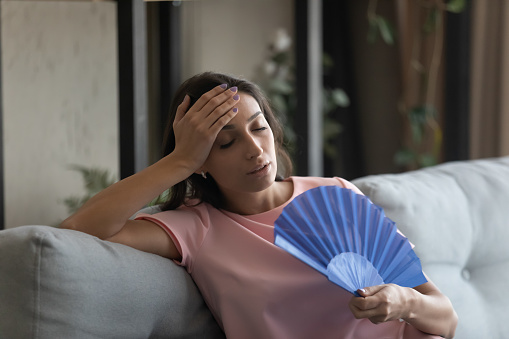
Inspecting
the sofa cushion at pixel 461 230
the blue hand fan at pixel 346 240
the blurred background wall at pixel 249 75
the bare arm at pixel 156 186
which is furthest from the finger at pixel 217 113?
the blurred background wall at pixel 249 75

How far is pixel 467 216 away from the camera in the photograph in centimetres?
Answer: 178

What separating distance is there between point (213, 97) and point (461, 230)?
86 centimetres

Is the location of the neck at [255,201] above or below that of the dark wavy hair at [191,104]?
below

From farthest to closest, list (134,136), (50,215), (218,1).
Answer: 1. (218,1)
2. (50,215)
3. (134,136)

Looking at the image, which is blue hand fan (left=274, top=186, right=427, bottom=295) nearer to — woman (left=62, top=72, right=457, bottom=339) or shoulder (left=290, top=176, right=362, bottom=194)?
woman (left=62, top=72, right=457, bottom=339)

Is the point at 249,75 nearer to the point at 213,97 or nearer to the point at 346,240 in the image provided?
the point at 213,97

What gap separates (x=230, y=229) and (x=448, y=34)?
296 centimetres

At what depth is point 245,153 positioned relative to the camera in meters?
1.26

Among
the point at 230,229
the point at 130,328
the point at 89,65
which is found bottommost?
the point at 130,328

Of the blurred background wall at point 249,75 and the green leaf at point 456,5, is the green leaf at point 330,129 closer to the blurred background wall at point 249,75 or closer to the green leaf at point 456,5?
the blurred background wall at point 249,75

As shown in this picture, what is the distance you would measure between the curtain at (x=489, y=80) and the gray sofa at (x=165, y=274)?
74.6 inches

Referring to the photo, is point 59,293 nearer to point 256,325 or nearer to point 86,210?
point 86,210

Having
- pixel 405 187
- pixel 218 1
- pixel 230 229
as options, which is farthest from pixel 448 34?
pixel 230 229

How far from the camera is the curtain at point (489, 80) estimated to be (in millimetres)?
3555
